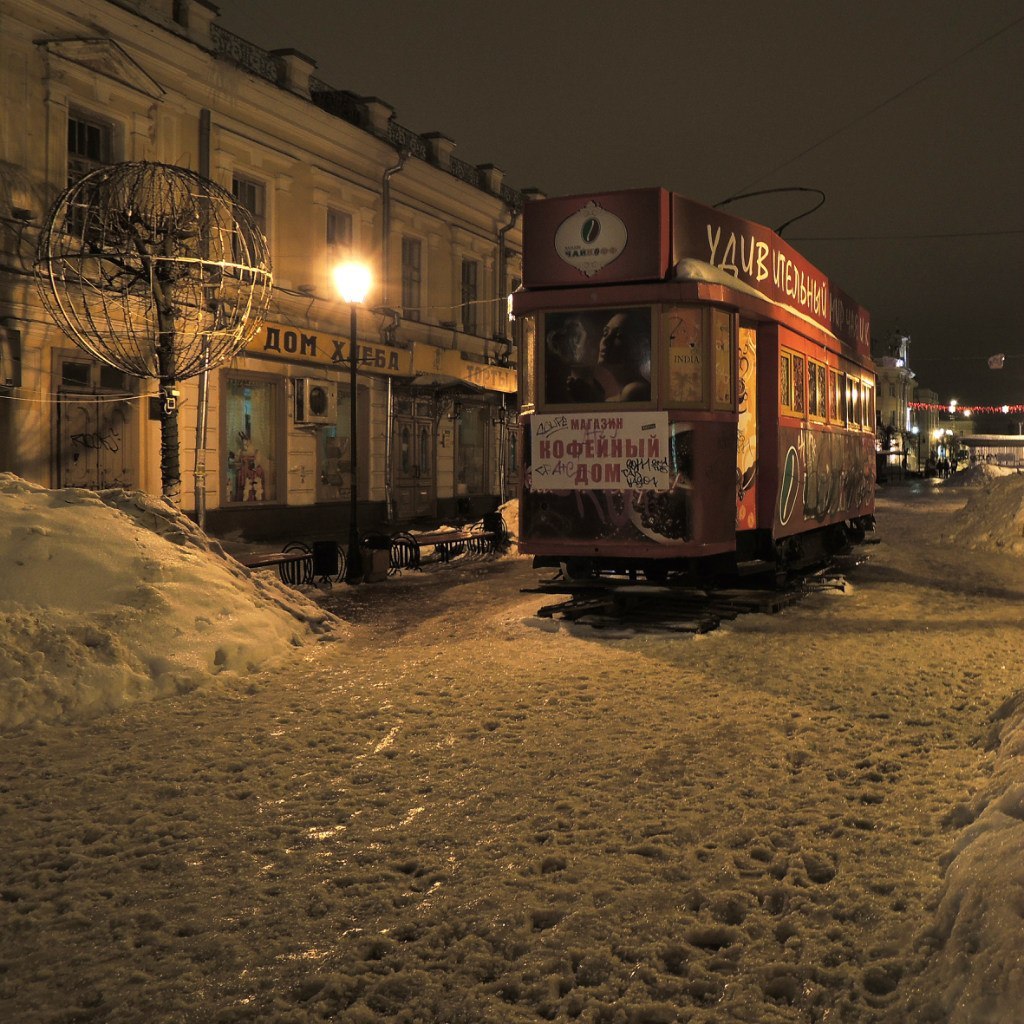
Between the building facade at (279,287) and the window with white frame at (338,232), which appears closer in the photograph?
the building facade at (279,287)

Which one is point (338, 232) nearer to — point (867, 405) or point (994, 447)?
point (867, 405)

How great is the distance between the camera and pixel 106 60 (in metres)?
16.6

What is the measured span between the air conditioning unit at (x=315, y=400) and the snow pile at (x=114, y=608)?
12046 mm

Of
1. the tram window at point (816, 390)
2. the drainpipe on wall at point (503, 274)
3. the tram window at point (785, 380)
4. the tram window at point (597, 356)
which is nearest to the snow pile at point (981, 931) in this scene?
the tram window at point (597, 356)

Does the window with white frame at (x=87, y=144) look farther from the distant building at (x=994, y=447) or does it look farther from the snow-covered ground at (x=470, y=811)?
the distant building at (x=994, y=447)

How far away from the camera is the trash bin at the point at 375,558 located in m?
14.1

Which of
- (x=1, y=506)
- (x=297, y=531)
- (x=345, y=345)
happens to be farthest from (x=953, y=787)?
(x=345, y=345)

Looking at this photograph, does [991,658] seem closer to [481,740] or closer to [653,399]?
[653,399]

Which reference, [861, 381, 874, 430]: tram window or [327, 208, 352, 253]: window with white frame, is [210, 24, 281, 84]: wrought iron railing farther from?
[861, 381, 874, 430]: tram window

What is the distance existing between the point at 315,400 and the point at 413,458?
4540 millimetres

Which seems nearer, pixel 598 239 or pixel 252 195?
pixel 598 239

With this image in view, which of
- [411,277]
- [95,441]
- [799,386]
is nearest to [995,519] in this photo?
[799,386]

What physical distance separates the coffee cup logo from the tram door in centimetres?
1543

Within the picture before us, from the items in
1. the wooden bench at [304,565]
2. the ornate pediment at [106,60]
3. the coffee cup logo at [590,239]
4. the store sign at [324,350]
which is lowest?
the wooden bench at [304,565]
